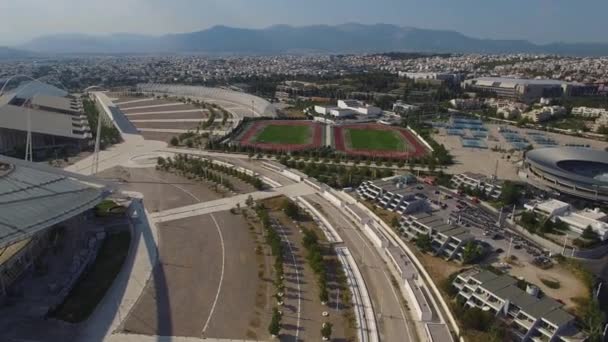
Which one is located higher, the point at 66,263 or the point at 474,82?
the point at 474,82

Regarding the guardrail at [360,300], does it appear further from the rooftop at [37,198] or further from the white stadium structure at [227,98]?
the white stadium structure at [227,98]

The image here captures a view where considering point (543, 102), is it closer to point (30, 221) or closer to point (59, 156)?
point (59, 156)

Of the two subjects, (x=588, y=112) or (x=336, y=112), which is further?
(x=588, y=112)

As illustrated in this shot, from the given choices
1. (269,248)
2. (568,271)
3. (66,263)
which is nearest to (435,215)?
(568,271)

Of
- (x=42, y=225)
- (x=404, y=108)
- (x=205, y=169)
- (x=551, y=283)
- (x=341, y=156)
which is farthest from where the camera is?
(x=404, y=108)

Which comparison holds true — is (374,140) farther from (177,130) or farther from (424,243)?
(424,243)

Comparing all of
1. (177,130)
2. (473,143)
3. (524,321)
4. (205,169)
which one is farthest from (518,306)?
(177,130)

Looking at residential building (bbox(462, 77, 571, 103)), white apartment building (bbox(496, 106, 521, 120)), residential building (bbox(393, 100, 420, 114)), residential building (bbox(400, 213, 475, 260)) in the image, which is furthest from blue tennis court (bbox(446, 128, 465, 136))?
residential building (bbox(462, 77, 571, 103))
